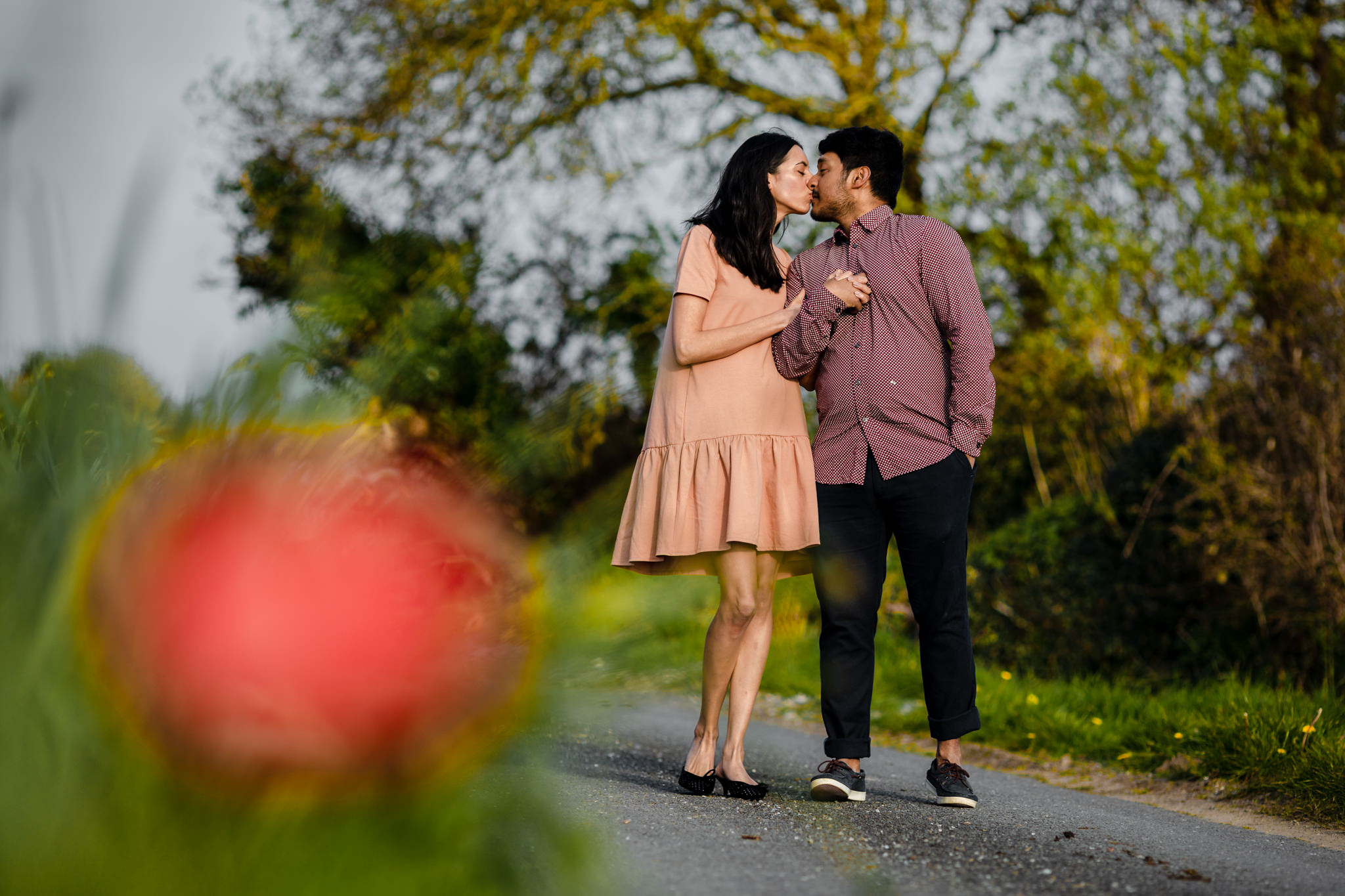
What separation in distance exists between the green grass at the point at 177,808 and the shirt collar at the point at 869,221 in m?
3.00

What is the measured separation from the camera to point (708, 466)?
3303 mm

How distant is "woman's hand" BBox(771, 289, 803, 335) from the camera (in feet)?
11.1

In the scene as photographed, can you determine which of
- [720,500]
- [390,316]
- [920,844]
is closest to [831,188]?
[720,500]

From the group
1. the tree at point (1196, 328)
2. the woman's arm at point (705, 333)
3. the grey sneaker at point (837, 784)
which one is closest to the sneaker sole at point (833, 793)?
the grey sneaker at point (837, 784)

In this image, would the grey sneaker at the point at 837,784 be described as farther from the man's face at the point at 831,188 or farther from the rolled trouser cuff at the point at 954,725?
the man's face at the point at 831,188

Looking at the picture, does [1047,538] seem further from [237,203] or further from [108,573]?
[108,573]

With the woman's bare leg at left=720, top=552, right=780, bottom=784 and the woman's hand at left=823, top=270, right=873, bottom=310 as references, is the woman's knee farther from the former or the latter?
the woman's hand at left=823, top=270, right=873, bottom=310

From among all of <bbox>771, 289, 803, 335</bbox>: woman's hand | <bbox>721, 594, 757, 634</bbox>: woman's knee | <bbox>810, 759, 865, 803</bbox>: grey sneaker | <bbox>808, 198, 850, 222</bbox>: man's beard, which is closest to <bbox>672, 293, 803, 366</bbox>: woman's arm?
<bbox>771, 289, 803, 335</bbox>: woman's hand

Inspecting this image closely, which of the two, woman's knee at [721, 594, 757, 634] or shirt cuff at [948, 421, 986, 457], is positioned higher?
shirt cuff at [948, 421, 986, 457]

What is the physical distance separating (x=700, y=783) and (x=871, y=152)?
215 centimetres

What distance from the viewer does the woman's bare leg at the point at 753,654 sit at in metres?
3.37

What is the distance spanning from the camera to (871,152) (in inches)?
143

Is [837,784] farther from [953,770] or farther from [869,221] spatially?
[869,221]

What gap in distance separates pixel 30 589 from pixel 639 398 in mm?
581
